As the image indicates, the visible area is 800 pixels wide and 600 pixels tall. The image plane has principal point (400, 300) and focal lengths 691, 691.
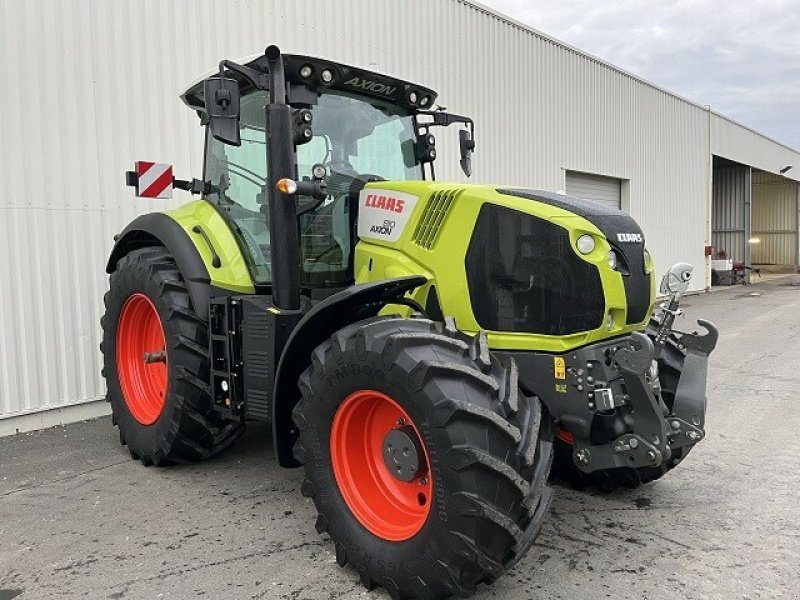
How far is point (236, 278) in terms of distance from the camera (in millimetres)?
4125

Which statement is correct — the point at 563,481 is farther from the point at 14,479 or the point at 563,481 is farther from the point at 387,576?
the point at 14,479

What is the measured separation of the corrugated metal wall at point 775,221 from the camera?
108 ft

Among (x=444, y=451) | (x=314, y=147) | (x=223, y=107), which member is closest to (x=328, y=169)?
(x=314, y=147)

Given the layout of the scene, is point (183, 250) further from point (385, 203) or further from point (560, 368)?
point (560, 368)

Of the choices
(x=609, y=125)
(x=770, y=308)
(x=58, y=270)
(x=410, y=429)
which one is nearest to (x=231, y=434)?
(x=410, y=429)

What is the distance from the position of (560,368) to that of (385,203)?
131 centimetres

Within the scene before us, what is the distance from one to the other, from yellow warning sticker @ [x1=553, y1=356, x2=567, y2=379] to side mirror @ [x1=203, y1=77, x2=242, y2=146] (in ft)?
6.05

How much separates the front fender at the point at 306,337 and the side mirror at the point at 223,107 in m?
0.94

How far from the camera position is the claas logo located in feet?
11.9

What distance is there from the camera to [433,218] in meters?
3.46

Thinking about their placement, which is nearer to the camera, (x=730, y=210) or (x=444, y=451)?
(x=444, y=451)

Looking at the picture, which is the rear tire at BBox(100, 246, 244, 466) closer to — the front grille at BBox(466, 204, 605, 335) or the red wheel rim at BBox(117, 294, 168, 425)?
the red wheel rim at BBox(117, 294, 168, 425)

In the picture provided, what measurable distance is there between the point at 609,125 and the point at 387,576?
46.0ft

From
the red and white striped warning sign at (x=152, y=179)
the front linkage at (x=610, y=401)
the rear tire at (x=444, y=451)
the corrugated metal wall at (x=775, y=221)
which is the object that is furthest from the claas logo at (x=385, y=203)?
the corrugated metal wall at (x=775, y=221)
